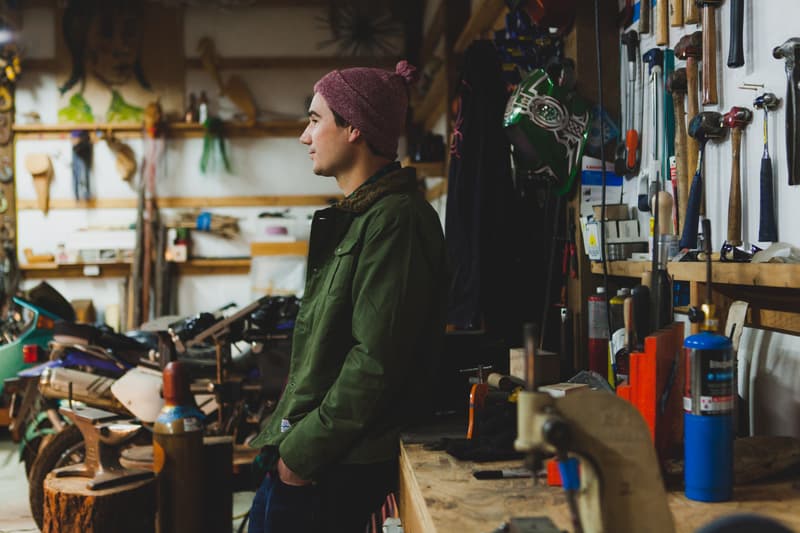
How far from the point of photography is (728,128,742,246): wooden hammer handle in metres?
1.85

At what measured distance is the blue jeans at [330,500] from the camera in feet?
5.54

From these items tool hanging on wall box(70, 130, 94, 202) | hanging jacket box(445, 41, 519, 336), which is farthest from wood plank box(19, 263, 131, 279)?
hanging jacket box(445, 41, 519, 336)

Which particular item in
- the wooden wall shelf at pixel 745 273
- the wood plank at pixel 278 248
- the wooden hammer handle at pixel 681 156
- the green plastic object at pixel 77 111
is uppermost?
the green plastic object at pixel 77 111

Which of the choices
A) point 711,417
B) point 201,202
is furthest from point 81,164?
point 711,417

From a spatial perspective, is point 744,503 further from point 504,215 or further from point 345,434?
point 504,215

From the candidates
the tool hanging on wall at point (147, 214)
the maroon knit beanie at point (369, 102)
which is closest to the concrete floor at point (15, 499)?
the tool hanging on wall at point (147, 214)

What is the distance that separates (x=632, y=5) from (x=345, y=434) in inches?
69.0

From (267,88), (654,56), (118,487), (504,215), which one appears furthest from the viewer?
(267,88)

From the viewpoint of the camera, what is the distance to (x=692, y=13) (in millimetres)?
2021

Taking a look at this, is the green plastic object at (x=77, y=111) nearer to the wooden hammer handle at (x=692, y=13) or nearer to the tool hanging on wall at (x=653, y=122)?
the tool hanging on wall at (x=653, y=122)

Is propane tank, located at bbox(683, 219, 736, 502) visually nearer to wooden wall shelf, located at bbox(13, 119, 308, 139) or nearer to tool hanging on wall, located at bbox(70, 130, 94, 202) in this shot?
wooden wall shelf, located at bbox(13, 119, 308, 139)

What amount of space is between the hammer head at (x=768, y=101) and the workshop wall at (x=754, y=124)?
1 cm

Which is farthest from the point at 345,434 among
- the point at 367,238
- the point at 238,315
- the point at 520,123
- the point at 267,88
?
the point at 267,88

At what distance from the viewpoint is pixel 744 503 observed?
119cm
